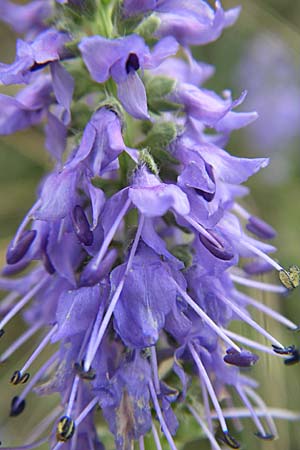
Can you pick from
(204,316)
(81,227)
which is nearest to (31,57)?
(81,227)

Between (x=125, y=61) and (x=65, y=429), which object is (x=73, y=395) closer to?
(x=65, y=429)

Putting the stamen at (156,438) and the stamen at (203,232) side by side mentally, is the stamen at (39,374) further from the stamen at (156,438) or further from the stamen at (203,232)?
the stamen at (203,232)

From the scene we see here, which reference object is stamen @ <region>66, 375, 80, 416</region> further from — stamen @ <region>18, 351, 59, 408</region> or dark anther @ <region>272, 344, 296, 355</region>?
dark anther @ <region>272, 344, 296, 355</region>

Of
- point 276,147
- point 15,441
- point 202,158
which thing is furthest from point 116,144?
point 276,147

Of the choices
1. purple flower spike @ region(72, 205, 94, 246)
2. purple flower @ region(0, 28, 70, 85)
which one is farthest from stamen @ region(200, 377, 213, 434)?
purple flower @ region(0, 28, 70, 85)

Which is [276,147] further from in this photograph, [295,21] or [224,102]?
[224,102]
